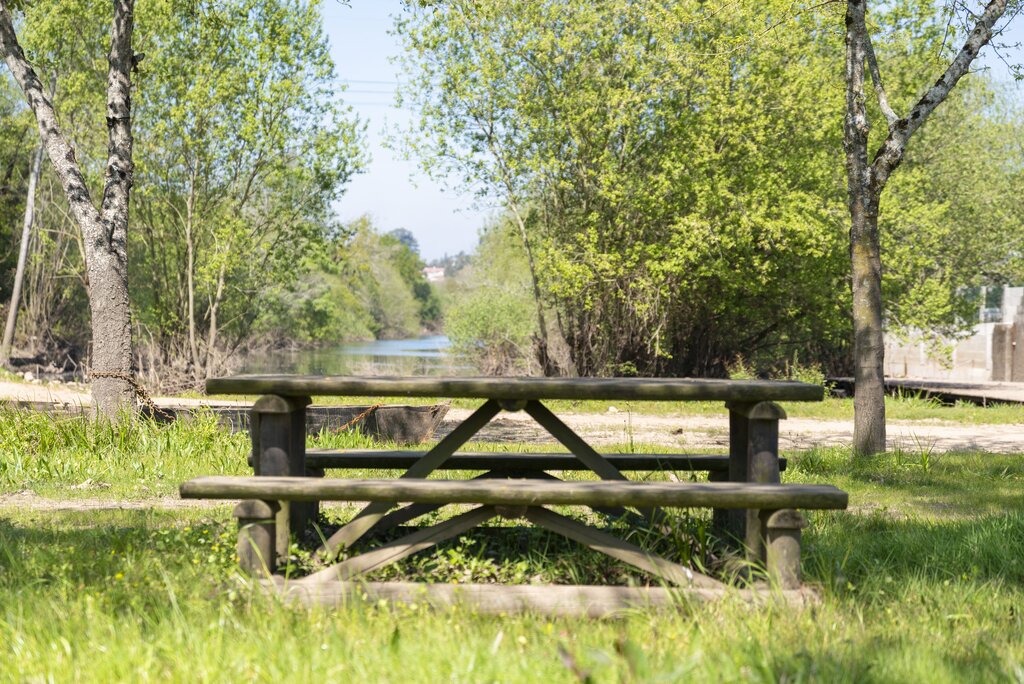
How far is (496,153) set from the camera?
883 inches

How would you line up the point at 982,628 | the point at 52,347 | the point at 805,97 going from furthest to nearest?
the point at 52,347
the point at 805,97
the point at 982,628

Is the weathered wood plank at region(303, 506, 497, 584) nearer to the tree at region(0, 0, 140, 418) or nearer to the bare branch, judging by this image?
the tree at region(0, 0, 140, 418)

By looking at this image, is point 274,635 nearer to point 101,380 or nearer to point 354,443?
point 354,443

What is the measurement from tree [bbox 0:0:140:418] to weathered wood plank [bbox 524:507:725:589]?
25.3 ft

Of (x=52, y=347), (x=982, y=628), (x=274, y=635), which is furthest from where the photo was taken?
(x=52, y=347)

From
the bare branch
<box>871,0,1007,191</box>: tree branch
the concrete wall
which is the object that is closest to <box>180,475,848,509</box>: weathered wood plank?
<box>871,0,1007,191</box>: tree branch

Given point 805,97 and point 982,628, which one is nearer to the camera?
point 982,628

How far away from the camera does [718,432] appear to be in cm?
1485

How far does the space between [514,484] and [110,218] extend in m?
8.38

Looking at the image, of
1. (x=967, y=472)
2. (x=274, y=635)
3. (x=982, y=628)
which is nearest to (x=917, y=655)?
(x=982, y=628)

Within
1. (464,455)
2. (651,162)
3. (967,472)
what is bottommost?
(967,472)

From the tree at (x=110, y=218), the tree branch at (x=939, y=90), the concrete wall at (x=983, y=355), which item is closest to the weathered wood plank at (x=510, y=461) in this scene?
the tree branch at (x=939, y=90)

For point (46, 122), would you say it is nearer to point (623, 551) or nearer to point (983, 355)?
point (623, 551)

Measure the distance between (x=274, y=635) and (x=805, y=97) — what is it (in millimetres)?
20699
